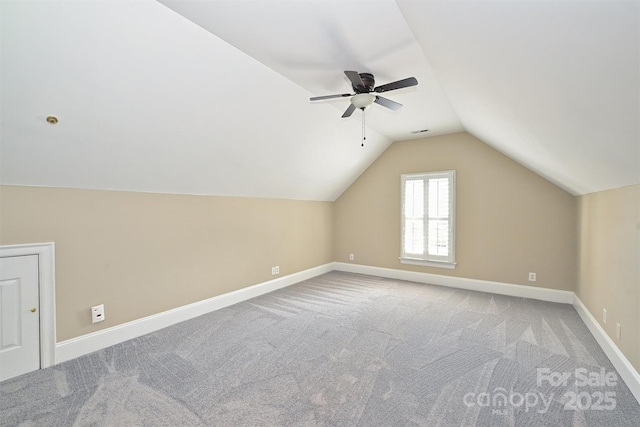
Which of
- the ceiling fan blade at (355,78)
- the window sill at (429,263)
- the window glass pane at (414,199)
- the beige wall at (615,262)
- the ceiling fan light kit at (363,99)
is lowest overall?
the window sill at (429,263)

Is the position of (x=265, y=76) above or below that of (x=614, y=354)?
above

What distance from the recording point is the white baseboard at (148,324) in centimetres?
263

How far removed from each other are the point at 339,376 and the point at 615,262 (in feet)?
8.72

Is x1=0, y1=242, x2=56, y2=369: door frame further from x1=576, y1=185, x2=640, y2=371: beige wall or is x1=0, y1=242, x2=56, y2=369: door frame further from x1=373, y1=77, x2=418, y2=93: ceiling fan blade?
x1=576, y1=185, x2=640, y2=371: beige wall

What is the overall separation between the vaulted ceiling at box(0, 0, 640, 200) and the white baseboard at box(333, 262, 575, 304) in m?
1.84

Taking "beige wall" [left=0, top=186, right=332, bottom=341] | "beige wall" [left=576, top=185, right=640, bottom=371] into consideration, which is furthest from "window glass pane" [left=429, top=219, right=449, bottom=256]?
"beige wall" [left=0, top=186, right=332, bottom=341]

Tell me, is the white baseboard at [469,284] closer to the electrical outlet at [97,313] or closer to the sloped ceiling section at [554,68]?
the sloped ceiling section at [554,68]

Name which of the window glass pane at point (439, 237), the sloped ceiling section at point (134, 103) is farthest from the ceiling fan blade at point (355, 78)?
the window glass pane at point (439, 237)

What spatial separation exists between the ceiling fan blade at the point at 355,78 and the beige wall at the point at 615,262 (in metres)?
2.29

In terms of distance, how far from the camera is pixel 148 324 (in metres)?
3.15

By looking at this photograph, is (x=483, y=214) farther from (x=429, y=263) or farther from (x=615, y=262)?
(x=615, y=262)

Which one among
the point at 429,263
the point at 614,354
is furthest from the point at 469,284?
the point at 614,354

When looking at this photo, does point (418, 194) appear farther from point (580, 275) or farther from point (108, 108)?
point (108, 108)

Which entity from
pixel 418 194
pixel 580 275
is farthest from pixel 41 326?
pixel 580 275
